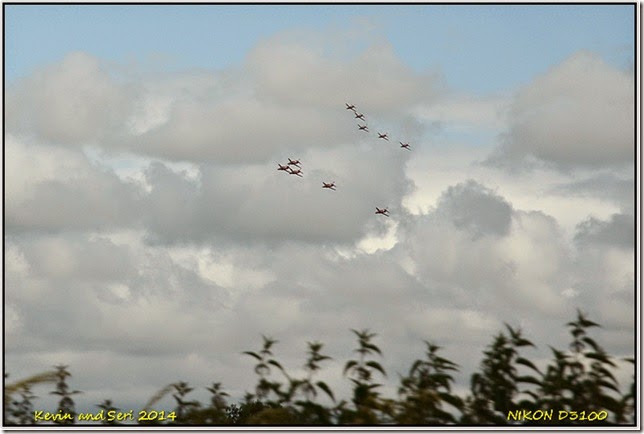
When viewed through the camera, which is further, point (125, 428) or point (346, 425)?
point (125, 428)

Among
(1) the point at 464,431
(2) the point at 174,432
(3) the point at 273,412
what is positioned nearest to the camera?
(3) the point at 273,412

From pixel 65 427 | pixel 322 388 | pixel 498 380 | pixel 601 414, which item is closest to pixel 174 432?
pixel 65 427

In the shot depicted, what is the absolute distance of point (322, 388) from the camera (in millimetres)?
11641

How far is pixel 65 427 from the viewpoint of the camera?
1352 centimetres

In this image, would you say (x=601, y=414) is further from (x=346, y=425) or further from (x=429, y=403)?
(x=346, y=425)

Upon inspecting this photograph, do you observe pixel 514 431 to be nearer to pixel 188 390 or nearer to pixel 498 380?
pixel 498 380

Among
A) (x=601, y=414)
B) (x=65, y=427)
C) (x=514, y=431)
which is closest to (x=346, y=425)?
(x=514, y=431)

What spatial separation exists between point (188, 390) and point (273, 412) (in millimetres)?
2615

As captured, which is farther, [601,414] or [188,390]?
[188,390]

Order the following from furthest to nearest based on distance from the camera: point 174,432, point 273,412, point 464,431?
point 174,432 < point 464,431 < point 273,412

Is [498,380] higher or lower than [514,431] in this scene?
higher

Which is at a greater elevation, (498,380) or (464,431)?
(498,380)

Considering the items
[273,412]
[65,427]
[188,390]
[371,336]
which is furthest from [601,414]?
[65,427]

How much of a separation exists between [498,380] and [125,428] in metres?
6.10
